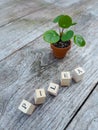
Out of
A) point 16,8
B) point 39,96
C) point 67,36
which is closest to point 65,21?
point 67,36

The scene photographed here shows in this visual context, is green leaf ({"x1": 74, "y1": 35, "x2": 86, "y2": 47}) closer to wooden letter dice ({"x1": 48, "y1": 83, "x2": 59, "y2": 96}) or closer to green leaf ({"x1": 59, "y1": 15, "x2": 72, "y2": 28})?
green leaf ({"x1": 59, "y1": 15, "x2": 72, "y2": 28})

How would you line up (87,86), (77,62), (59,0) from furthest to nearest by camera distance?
(59,0)
(77,62)
(87,86)

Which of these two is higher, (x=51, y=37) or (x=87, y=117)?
(x=51, y=37)

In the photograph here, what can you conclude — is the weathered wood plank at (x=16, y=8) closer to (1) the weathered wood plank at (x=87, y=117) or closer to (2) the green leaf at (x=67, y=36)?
(2) the green leaf at (x=67, y=36)

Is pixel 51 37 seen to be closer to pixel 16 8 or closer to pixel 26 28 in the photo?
pixel 26 28

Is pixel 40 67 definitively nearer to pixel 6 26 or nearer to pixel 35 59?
pixel 35 59

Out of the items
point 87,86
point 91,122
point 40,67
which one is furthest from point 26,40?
point 91,122

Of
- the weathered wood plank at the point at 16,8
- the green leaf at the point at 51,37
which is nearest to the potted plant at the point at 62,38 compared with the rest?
the green leaf at the point at 51,37
